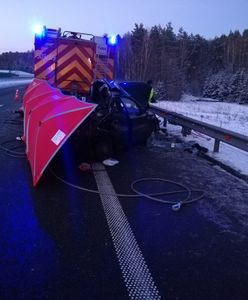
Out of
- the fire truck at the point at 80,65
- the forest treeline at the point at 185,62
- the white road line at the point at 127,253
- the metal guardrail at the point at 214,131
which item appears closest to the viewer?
the white road line at the point at 127,253

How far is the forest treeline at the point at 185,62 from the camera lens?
60.1 metres

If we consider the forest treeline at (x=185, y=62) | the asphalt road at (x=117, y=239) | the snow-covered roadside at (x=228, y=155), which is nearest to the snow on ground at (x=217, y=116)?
the snow-covered roadside at (x=228, y=155)

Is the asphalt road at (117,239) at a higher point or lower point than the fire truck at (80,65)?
lower

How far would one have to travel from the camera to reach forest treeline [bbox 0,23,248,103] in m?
60.1

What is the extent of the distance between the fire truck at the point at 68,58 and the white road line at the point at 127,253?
25.6 feet

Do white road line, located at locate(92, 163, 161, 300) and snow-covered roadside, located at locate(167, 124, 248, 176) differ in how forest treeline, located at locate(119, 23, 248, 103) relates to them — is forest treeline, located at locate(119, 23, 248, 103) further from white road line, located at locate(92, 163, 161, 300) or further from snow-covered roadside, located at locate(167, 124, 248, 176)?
white road line, located at locate(92, 163, 161, 300)

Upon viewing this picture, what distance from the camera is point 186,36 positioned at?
9081 cm

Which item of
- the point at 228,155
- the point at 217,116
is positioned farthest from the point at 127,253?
the point at 217,116

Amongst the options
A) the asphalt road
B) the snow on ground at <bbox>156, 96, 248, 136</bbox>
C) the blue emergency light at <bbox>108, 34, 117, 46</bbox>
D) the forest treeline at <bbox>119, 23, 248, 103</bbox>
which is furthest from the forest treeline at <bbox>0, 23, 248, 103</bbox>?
the asphalt road

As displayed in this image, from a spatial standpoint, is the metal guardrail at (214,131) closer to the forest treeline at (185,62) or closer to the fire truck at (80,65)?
the fire truck at (80,65)

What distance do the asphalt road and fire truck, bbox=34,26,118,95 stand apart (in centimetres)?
662

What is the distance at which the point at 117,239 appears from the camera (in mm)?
4180

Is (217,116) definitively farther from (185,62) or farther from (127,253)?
(185,62)

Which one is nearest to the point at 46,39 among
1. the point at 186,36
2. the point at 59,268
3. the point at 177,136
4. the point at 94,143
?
the point at 177,136
